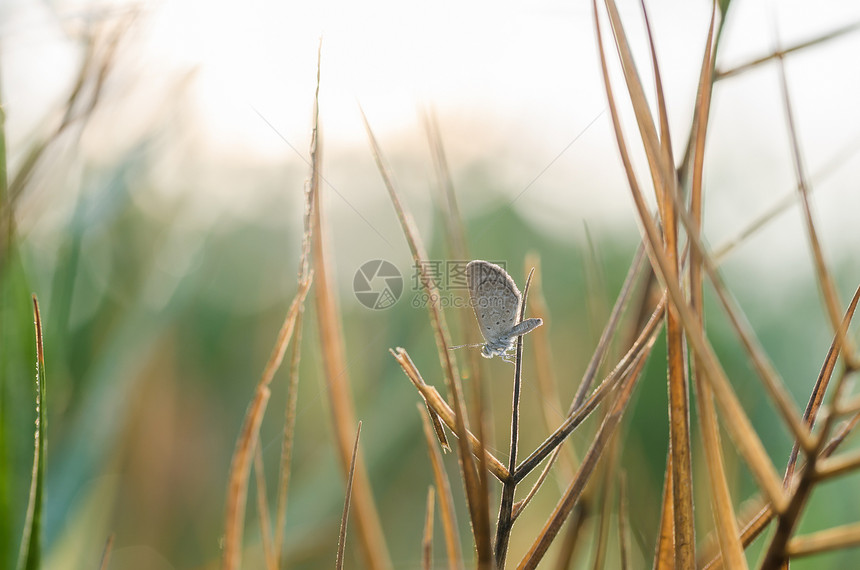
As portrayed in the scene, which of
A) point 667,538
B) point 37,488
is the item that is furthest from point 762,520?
point 37,488

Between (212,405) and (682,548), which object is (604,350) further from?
(212,405)

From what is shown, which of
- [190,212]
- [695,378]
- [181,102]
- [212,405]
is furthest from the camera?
[212,405]

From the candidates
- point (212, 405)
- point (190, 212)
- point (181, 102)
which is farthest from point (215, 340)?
point (181, 102)

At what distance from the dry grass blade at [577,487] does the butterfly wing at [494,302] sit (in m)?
0.06

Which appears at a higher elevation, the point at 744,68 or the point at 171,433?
the point at 744,68

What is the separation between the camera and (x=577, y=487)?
14 centimetres

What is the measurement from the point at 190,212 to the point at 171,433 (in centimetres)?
25

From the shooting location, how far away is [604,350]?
6.8 inches

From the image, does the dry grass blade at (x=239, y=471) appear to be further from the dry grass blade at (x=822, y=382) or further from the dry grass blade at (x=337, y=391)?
the dry grass blade at (x=822, y=382)

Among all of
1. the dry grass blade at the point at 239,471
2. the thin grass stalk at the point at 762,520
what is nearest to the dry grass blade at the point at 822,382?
the thin grass stalk at the point at 762,520

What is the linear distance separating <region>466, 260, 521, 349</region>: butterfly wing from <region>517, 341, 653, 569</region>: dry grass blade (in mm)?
57

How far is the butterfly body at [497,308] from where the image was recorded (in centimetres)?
20

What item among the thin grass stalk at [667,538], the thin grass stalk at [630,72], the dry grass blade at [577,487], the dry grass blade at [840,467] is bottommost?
the thin grass stalk at [667,538]

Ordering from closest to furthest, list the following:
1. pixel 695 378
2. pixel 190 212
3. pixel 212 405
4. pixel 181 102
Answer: pixel 695 378 < pixel 181 102 < pixel 190 212 < pixel 212 405
